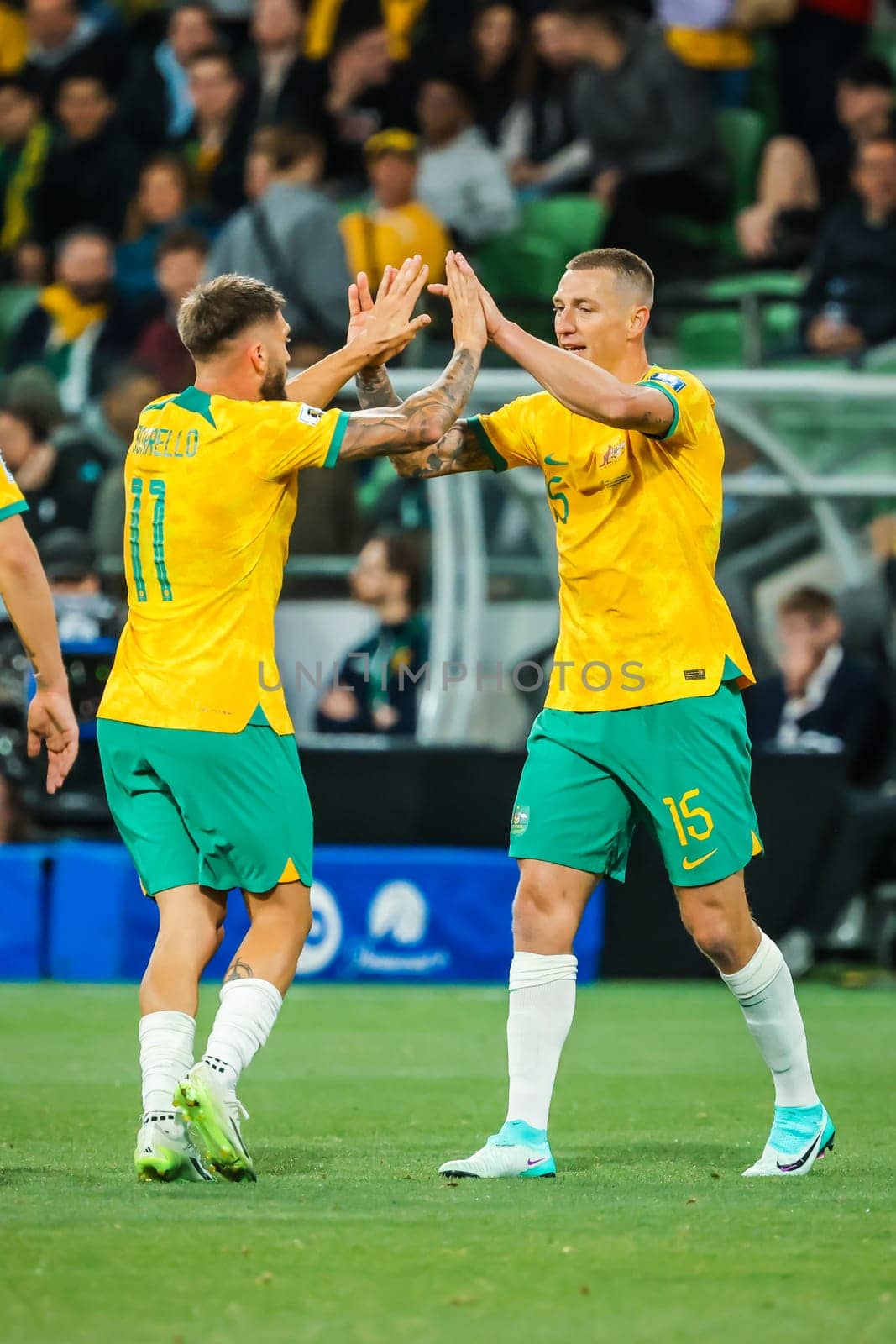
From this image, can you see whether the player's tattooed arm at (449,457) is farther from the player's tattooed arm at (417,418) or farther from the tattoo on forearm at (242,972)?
the tattoo on forearm at (242,972)

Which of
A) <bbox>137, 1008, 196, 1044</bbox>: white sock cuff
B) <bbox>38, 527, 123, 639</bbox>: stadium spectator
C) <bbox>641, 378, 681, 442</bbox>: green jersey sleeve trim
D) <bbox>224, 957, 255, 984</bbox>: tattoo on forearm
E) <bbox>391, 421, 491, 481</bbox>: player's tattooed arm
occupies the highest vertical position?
<bbox>641, 378, 681, 442</bbox>: green jersey sleeve trim

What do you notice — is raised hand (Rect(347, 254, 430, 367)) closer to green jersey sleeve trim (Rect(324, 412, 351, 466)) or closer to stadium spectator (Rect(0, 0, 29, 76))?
green jersey sleeve trim (Rect(324, 412, 351, 466))

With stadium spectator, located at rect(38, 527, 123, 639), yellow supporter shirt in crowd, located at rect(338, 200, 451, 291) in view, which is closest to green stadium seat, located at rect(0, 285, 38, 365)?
yellow supporter shirt in crowd, located at rect(338, 200, 451, 291)

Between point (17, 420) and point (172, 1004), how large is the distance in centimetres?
813

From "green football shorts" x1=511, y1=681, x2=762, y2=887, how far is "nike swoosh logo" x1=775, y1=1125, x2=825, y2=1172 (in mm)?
698

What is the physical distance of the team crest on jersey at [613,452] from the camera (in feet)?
17.6

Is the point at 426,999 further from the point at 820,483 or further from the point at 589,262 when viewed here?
the point at 589,262

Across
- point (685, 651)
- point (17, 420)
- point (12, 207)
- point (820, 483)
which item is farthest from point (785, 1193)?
point (12, 207)

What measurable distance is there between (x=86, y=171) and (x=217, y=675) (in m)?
12.4

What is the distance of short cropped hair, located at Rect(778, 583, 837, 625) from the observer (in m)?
10.9

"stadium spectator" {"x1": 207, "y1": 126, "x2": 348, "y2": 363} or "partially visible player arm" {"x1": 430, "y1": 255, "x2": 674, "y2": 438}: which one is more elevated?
"stadium spectator" {"x1": 207, "y1": 126, "x2": 348, "y2": 363}

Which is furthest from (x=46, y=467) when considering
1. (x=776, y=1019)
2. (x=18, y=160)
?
(x=776, y=1019)

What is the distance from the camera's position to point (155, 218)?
15602mm

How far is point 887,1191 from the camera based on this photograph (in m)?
4.82
